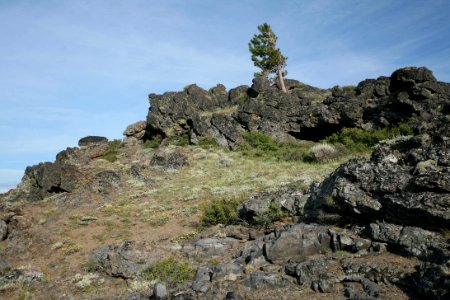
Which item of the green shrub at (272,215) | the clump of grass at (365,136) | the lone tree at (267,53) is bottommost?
the green shrub at (272,215)

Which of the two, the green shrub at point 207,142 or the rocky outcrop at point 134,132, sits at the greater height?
the rocky outcrop at point 134,132

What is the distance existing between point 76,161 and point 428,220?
37558 millimetres

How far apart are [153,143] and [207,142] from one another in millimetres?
7340

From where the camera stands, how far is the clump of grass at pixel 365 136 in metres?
33.8

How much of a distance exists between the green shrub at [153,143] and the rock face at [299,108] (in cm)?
101

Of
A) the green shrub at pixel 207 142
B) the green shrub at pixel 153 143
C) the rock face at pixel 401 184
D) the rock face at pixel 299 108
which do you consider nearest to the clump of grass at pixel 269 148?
the rock face at pixel 299 108

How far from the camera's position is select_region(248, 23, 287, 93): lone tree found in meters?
55.2

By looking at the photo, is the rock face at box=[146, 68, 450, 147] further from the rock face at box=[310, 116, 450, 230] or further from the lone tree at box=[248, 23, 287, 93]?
the rock face at box=[310, 116, 450, 230]

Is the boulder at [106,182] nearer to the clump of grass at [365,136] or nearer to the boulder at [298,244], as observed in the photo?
the boulder at [298,244]

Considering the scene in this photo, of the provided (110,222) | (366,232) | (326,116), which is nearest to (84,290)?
(110,222)

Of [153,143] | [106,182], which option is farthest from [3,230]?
[153,143]

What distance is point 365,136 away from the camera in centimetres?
3547

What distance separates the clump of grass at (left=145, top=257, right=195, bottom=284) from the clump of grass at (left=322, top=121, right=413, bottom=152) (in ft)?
82.1

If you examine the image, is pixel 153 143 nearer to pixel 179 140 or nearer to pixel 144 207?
pixel 179 140
